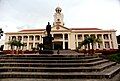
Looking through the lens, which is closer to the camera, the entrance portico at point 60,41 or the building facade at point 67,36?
the entrance portico at point 60,41

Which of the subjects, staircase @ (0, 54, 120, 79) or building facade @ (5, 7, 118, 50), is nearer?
staircase @ (0, 54, 120, 79)

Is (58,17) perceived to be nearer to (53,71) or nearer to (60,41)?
(60,41)

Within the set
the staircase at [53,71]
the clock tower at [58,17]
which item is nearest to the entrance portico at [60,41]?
the clock tower at [58,17]

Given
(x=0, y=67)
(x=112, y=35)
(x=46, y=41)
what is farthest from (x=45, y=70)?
Answer: (x=112, y=35)

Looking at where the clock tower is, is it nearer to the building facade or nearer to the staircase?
the building facade

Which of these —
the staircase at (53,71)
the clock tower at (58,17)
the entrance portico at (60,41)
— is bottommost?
the staircase at (53,71)

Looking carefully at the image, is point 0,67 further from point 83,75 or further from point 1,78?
point 83,75

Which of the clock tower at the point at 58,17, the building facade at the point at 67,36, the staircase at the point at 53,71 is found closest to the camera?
the staircase at the point at 53,71

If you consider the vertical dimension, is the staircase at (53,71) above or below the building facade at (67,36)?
below

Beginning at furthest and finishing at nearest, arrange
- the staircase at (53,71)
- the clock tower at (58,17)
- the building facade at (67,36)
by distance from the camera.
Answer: the clock tower at (58,17) → the building facade at (67,36) → the staircase at (53,71)

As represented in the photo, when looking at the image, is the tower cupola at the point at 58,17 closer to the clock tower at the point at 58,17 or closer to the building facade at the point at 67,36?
the clock tower at the point at 58,17

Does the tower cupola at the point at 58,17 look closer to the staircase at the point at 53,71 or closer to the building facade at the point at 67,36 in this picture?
the building facade at the point at 67,36

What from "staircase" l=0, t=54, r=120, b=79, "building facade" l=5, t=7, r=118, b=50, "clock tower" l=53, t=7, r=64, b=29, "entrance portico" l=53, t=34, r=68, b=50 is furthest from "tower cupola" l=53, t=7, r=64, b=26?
"staircase" l=0, t=54, r=120, b=79

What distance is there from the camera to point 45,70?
9344mm
